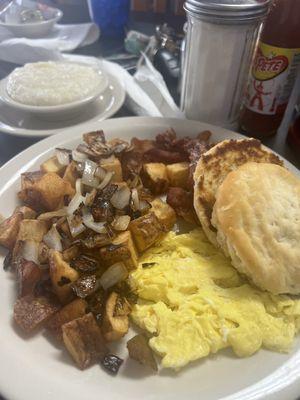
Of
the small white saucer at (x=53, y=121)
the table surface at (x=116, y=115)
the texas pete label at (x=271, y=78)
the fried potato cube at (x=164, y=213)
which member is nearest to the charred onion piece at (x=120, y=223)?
the fried potato cube at (x=164, y=213)

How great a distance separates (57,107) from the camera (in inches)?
68.7

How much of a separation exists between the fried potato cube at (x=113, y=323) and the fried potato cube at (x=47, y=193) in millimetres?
442

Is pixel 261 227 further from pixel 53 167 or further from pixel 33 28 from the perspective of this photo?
pixel 33 28

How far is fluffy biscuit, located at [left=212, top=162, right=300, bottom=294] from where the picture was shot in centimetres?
103

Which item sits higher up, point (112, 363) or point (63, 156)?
point (63, 156)

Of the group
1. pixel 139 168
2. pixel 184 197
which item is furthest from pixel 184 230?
pixel 139 168

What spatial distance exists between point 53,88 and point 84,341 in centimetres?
133

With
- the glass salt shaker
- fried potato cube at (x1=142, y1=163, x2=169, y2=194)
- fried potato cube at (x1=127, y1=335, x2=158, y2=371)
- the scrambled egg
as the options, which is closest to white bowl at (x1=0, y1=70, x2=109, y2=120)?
the glass salt shaker

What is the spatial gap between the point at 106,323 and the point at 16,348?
246mm

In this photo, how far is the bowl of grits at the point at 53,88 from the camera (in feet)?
5.82

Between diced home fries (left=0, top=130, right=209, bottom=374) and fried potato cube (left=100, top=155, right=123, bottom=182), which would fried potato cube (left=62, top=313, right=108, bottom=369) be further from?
fried potato cube (left=100, top=155, right=123, bottom=182)

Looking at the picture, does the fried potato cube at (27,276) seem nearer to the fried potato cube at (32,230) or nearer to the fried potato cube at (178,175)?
the fried potato cube at (32,230)

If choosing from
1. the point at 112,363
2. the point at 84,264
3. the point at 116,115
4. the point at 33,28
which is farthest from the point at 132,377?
the point at 33,28

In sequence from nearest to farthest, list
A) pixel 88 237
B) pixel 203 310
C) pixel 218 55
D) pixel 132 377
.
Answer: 1. pixel 132 377
2. pixel 203 310
3. pixel 88 237
4. pixel 218 55
